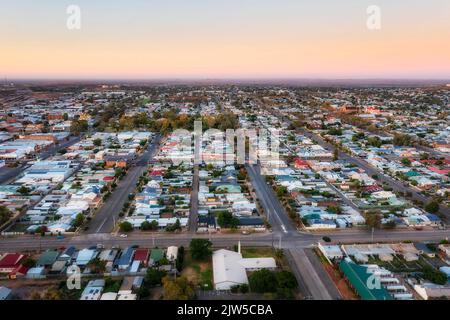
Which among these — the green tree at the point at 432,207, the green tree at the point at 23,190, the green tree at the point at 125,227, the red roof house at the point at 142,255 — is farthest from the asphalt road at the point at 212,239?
the green tree at the point at 23,190

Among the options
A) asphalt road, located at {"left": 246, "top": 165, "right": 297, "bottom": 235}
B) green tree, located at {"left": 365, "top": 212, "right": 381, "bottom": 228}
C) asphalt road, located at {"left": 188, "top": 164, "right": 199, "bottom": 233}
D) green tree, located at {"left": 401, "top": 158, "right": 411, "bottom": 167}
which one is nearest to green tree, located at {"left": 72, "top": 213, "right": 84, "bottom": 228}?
asphalt road, located at {"left": 188, "top": 164, "right": 199, "bottom": 233}

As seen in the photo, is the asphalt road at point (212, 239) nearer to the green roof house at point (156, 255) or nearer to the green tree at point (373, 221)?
the green tree at point (373, 221)

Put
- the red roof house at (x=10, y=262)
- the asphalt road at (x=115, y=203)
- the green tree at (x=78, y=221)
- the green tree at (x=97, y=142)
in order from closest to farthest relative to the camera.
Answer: the red roof house at (x=10, y=262), the green tree at (x=78, y=221), the asphalt road at (x=115, y=203), the green tree at (x=97, y=142)

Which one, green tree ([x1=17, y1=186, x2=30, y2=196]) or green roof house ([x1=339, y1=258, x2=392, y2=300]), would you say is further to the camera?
green tree ([x1=17, y1=186, x2=30, y2=196])

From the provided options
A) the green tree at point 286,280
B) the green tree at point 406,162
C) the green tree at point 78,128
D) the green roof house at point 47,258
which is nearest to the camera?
the green tree at point 286,280

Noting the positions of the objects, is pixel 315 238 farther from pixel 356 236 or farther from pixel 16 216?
pixel 16 216

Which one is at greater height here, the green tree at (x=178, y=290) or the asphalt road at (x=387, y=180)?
the asphalt road at (x=387, y=180)

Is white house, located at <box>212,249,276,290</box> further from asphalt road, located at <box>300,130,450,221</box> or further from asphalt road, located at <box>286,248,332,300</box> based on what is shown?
asphalt road, located at <box>300,130,450,221</box>

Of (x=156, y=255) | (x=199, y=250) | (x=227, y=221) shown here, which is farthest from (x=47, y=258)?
(x=227, y=221)

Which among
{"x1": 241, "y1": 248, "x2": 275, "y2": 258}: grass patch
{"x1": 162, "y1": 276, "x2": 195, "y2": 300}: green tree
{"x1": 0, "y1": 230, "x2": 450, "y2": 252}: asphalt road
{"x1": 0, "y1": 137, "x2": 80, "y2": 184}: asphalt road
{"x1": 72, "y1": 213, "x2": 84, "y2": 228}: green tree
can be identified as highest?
{"x1": 0, "y1": 137, "x2": 80, "y2": 184}: asphalt road

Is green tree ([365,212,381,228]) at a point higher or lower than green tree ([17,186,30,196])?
lower
